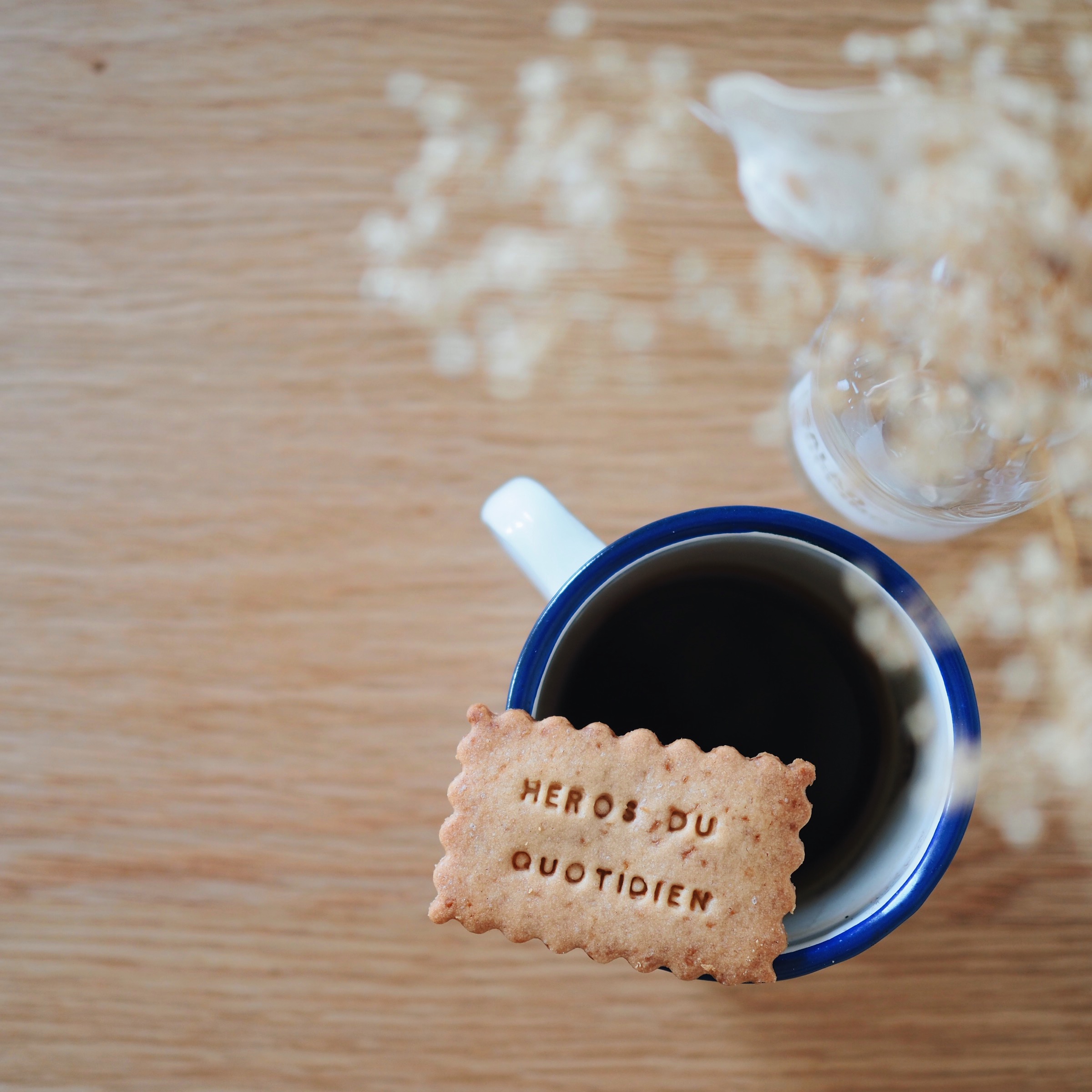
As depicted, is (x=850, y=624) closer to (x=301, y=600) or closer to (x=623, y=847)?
(x=623, y=847)

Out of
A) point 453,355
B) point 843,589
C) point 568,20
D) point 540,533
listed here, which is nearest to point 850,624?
point 843,589

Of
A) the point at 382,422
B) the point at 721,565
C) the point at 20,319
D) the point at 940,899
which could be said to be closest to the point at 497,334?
the point at 382,422

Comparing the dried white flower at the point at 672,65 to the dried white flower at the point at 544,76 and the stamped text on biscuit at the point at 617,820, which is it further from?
the stamped text on biscuit at the point at 617,820

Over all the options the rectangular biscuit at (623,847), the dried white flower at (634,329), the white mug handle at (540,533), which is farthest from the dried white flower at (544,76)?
the rectangular biscuit at (623,847)

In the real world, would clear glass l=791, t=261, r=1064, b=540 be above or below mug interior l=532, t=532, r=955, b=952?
above

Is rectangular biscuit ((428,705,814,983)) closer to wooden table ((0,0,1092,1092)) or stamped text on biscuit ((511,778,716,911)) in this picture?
stamped text on biscuit ((511,778,716,911))

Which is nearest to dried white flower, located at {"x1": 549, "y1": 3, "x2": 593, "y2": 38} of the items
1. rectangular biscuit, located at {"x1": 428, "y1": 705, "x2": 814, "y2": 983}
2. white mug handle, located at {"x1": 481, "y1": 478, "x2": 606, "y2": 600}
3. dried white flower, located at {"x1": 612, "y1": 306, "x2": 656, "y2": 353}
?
dried white flower, located at {"x1": 612, "y1": 306, "x2": 656, "y2": 353}
